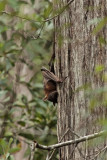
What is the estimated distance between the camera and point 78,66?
3.59 m

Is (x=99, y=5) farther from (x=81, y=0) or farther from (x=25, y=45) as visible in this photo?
(x=25, y=45)

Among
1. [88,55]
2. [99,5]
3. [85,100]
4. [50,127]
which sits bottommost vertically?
[50,127]

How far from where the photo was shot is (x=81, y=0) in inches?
140

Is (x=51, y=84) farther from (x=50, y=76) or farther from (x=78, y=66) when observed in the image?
(x=78, y=66)

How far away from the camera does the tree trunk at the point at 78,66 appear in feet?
11.2

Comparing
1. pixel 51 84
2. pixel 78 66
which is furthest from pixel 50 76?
pixel 78 66

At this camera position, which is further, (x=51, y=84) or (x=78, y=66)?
(x=51, y=84)

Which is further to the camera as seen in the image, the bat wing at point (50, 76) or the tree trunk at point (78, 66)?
the bat wing at point (50, 76)

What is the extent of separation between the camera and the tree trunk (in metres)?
3.43

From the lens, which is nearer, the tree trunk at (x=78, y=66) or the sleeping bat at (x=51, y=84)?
the tree trunk at (x=78, y=66)

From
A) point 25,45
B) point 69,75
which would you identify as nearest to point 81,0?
point 69,75

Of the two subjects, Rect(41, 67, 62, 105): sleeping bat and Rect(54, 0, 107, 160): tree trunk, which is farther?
Rect(41, 67, 62, 105): sleeping bat

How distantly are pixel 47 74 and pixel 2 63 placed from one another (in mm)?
4229

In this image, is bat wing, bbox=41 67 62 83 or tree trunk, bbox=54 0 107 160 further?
bat wing, bbox=41 67 62 83
